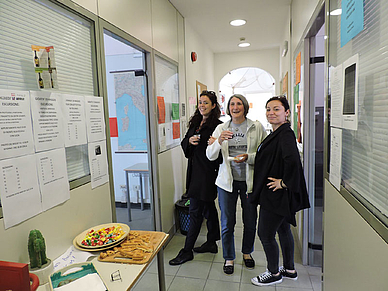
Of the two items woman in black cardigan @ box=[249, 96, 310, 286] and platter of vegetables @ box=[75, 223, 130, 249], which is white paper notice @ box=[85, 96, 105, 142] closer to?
platter of vegetables @ box=[75, 223, 130, 249]

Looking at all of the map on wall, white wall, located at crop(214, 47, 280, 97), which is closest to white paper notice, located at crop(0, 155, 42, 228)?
the map on wall

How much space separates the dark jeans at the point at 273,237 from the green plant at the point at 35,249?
55.3 inches

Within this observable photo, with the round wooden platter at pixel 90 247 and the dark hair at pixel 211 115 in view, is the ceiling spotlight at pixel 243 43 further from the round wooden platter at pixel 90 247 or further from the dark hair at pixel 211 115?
the round wooden platter at pixel 90 247

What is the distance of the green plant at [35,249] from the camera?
1197mm

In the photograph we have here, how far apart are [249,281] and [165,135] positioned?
1.63m

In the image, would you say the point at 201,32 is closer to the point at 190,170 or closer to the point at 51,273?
the point at 190,170

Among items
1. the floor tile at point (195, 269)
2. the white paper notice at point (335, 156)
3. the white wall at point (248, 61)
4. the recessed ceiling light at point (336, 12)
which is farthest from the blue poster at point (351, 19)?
the white wall at point (248, 61)

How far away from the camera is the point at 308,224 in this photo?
2516mm

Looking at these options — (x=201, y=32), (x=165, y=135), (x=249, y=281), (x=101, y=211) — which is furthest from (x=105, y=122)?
(x=201, y=32)

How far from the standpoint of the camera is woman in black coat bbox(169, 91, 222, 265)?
8.26ft

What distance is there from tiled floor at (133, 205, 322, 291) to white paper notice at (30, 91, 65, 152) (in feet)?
4.97

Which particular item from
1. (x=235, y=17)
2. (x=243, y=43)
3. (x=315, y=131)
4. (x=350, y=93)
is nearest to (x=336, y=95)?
(x=350, y=93)

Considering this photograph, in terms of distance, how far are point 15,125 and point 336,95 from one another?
143 cm

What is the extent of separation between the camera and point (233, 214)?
7.81 ft
